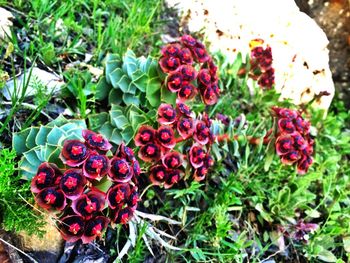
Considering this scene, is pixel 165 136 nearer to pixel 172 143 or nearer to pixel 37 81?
pixel 172 143

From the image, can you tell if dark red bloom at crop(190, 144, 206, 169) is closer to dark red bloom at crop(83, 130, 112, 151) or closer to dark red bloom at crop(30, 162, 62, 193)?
dark red bloom at crop(83, 130, 112, 151)

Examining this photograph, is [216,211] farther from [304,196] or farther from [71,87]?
[71,87]

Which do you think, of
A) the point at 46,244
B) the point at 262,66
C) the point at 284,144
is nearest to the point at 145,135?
the point at 46,244

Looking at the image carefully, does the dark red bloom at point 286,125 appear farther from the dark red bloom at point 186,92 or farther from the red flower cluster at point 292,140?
the dark red bloom at point 186,92

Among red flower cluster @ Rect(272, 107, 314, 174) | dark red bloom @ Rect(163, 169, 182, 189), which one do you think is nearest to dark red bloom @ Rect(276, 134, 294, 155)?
red flower cluster @ Rect(272, 107, 314, 174)

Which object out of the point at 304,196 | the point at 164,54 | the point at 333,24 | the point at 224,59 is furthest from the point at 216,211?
the point at 333,24

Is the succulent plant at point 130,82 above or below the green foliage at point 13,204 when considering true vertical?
above

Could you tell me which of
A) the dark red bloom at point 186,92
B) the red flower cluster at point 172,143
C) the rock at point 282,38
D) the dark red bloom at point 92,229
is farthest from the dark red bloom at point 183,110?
the rock at point 282,38
